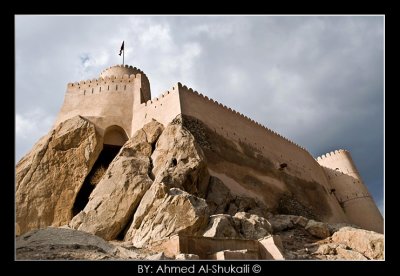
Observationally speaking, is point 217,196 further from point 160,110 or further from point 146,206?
point 160,110

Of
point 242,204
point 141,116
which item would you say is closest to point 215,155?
point 242,204

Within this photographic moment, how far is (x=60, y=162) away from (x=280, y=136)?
13591 millimetres

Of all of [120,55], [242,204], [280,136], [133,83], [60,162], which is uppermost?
[120,55]

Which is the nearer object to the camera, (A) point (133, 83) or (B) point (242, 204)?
(B) point (242, 204)

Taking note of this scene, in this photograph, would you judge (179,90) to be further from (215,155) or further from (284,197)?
(284,197)

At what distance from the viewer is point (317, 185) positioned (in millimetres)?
27188

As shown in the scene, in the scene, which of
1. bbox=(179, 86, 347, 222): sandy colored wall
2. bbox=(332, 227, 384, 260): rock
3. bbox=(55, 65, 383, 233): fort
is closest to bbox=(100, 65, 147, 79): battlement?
bbox=(55, 65, 383, 233): fort

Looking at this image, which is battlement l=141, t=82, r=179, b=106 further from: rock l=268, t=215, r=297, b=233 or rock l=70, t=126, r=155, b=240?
rock l=268, t=215, r=297, b=233

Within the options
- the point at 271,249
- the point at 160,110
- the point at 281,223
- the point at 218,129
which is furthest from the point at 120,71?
the point at 271,249

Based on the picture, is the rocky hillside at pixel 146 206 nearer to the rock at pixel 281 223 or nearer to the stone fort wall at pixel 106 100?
the rock at pixel 281 223

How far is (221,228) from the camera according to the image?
13648 millimetres

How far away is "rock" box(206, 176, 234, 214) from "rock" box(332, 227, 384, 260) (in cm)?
440

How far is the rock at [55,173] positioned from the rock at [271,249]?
935 cm
